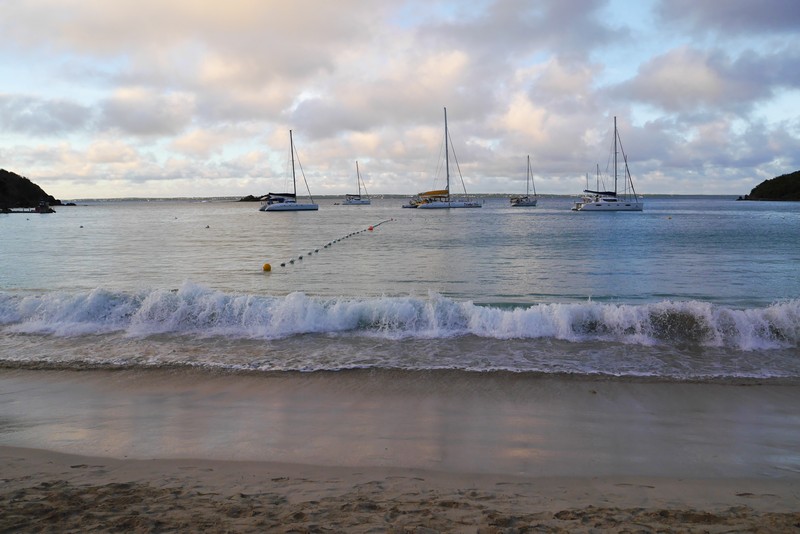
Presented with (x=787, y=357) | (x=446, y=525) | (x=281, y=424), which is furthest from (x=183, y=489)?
(x=787, y=357)

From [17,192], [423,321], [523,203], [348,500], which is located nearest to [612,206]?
[523,203]

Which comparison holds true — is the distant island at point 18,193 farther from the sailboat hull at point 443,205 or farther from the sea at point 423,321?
the sea at point 423,321

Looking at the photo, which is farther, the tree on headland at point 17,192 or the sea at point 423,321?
the tree on headland at point 17,192

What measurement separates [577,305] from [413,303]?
→ 3642mm

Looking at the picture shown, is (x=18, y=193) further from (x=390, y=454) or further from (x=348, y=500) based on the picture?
(x=348, y=500)

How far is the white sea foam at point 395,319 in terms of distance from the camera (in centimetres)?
1077

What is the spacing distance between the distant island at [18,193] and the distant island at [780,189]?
574ft

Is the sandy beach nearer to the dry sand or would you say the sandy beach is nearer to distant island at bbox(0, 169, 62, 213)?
the dry sand

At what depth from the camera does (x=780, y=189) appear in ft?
468

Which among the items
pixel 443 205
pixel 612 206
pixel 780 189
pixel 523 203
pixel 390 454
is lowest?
pixel 390 454

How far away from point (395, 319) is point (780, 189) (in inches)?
6620

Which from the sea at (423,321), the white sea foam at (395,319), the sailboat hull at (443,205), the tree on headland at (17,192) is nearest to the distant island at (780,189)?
the sailboat hull at (443,205)

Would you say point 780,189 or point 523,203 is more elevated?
point 780,189

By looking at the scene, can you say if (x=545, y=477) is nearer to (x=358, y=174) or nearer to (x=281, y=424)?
(x=281, y=424)
